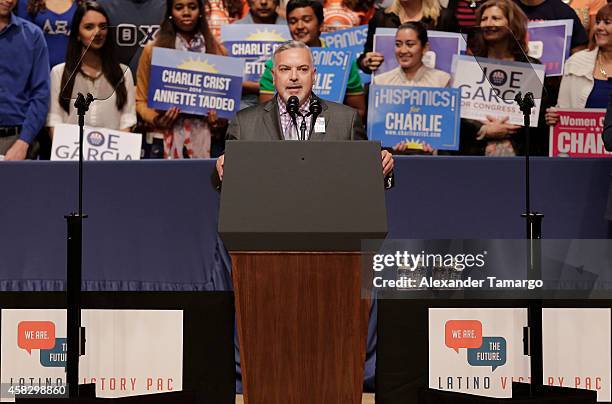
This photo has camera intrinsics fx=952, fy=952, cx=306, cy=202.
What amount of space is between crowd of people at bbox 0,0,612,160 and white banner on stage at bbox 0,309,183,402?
1569mm

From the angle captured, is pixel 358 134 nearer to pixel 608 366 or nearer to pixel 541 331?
pixel 541 331

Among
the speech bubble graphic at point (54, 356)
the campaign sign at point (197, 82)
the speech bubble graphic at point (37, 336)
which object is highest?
the campaign sign at point (197, 82)

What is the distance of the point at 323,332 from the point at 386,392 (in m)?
1.30

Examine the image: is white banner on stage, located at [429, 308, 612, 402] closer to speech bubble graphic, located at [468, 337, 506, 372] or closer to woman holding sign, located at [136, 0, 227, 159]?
speech bubble graphic, located at [468, 337, 506, 372]

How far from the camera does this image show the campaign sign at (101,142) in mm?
5051

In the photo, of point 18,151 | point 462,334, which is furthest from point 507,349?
point 18,151

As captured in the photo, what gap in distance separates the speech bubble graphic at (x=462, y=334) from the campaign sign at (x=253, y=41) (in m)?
2.23

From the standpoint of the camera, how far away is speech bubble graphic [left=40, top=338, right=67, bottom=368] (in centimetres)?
393

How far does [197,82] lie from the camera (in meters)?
5.34

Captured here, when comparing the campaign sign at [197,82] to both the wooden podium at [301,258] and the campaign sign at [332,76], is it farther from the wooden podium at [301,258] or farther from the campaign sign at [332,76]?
the wooden podium at [301,258]

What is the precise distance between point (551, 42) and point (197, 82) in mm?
2019

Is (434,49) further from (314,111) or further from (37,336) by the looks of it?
(37,336)

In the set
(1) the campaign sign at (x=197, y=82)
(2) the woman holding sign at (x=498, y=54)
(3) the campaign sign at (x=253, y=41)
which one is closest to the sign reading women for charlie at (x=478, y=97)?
(2) the woman holding sign at (x=498, y=54)

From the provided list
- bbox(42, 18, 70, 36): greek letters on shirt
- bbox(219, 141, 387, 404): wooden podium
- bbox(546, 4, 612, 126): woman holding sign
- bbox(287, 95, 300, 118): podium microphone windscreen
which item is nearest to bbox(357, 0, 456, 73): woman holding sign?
bbox(546, 4, 612, 126): woman holding sign
